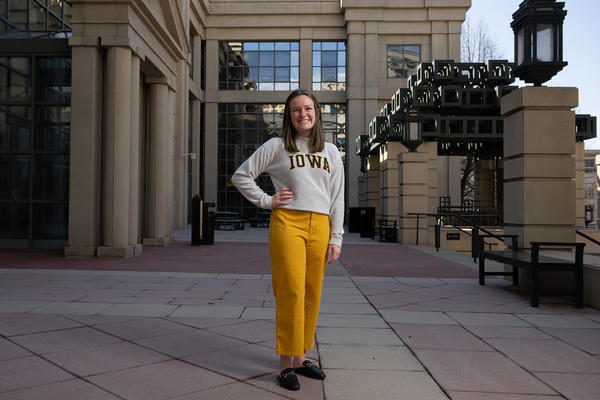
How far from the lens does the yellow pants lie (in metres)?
2.99

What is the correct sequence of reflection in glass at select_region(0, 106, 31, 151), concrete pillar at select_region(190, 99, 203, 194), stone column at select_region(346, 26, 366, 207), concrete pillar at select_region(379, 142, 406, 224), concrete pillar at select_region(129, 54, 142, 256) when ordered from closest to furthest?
concrete pillar at select_region(129, 54, 142, 256) → reflection in glass at select_region(0, 106, 31, 151) → concrete pillar at select_region(379, 142, 406, 224) → concrete pillar at select_region(190, 99, 203, 194) → stone column at select_region(346, 26, 366, 207)

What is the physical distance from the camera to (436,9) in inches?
1241

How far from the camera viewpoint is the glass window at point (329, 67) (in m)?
32.8

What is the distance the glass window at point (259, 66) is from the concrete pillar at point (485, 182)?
13355 mm

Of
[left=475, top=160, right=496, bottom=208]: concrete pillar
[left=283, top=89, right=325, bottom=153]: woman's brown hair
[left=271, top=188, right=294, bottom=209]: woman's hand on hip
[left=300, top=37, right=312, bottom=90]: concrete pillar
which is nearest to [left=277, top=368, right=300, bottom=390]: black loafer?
[left=271, top=188, right=294, bottom=209]: woman's hand on hip

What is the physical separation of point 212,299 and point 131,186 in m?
6.39

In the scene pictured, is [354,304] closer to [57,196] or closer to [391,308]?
[391,308]

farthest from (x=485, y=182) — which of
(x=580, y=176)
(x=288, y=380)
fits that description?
(x=288, y=380)

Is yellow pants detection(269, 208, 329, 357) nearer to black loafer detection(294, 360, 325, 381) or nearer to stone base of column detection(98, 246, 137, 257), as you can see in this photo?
black loafer detection(294, 360, 325, 381)

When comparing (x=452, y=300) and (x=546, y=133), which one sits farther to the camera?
(x=546, y=133)

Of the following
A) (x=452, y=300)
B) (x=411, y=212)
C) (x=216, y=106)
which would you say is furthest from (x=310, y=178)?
(x=216, y=106)

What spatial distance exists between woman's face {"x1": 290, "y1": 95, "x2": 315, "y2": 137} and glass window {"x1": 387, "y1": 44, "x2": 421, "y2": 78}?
3044cm

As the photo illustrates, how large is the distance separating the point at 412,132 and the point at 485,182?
55.0 ft

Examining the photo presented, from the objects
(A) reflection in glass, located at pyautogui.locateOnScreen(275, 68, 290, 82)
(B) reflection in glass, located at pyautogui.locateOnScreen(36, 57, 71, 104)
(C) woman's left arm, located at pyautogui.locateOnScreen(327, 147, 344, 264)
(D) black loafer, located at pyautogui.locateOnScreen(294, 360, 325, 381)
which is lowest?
(D) black loafer, located at pyautogui.locateOnScreen(294, 360, 325, 381)
